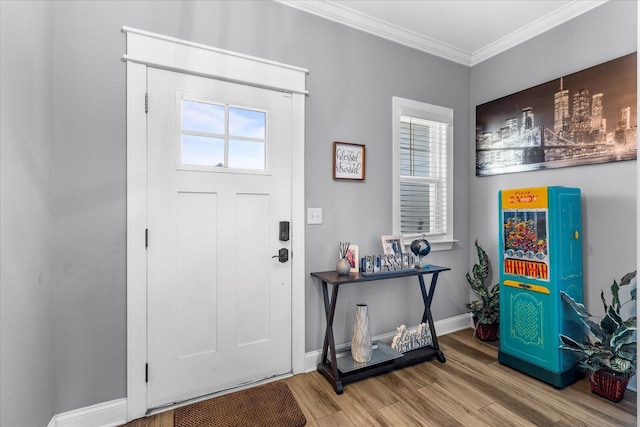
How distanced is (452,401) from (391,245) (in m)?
1.17

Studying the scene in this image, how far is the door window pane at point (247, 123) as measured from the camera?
7.14 feet

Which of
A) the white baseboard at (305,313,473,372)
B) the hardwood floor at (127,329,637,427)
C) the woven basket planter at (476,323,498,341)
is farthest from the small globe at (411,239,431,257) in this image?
the woven basket planter at (476,323,498,341)

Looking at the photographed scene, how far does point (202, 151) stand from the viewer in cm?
208

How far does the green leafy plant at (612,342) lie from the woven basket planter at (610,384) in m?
0.04

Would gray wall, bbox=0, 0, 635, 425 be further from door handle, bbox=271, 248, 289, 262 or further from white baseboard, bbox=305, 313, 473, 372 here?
door handle, bbox=271, 248, 289, 262

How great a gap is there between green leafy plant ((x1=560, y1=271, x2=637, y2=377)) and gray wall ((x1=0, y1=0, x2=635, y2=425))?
41 centimetres

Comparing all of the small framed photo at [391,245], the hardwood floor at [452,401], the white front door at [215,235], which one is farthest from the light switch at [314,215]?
the hardwood floor at [452,401]

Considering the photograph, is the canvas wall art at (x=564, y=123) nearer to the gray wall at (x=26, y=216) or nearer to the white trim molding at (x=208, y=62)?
the white trim molding at (x=208, y=62)

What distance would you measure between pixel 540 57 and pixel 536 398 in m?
2.77

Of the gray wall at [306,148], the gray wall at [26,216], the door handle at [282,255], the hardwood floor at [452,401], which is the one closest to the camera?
the gray wall at [26,216]

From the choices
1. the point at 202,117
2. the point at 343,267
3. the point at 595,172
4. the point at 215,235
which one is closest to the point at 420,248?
the point at 343,267

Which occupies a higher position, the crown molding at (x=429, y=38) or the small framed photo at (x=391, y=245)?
the crown molding at (x=429, y=38)

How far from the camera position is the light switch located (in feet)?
7.97

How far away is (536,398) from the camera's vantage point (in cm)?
206
